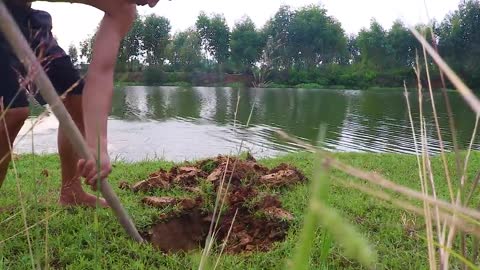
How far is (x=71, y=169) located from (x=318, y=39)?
121 ft

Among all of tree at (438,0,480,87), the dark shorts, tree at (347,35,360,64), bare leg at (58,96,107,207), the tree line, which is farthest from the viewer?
tree at (347,35,360,64)

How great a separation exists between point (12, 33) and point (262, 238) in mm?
1576

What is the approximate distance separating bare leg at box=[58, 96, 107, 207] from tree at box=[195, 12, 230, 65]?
39311 millimetres

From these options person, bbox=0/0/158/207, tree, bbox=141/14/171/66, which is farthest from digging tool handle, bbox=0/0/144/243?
tree, bbox=141/14/171/66

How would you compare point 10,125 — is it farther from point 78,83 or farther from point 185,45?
point 185,45

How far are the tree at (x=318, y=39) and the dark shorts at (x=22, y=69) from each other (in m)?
26.5

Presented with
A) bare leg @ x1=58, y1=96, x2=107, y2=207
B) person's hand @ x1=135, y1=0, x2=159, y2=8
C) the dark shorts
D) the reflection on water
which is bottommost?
the reflection on water

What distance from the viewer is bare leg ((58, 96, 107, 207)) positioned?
7.85ft

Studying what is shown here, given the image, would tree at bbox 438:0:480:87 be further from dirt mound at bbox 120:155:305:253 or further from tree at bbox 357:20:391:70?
dirt mound at bbox 120:155:305:253

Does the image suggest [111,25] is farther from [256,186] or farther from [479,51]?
[479,51]

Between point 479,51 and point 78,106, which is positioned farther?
point 479,51

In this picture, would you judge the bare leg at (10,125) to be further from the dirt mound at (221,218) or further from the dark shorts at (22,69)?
the dirt mound at (221,218)

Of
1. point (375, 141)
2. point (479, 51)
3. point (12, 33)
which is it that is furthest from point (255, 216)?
point (479, 51)

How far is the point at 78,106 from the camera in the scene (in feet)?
7.86
